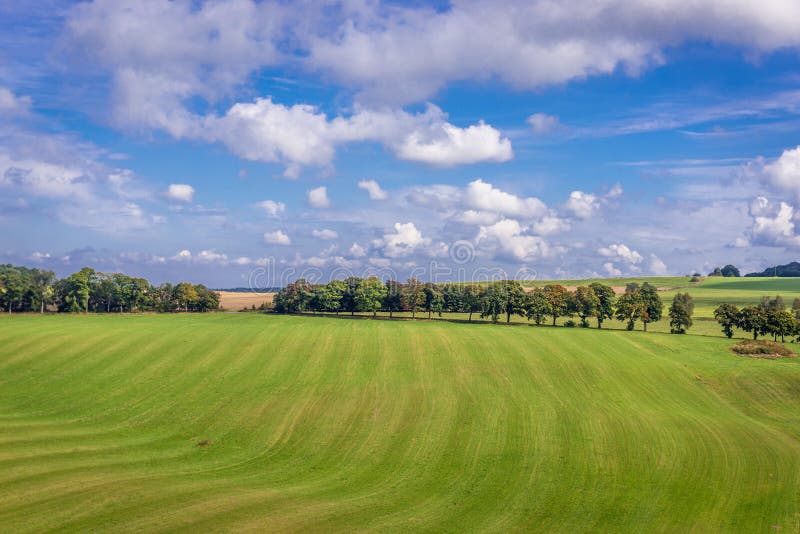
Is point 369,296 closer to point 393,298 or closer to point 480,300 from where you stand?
point 393,298

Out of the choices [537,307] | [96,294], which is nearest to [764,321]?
[537,307]

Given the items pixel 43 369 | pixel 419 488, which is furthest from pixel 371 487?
pixel 43 369

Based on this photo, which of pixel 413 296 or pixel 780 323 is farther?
pixel 413 296

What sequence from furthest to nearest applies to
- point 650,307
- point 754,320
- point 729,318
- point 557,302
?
1. point 557,302
2. point 650,307
3. point 729,318
4. point 754,320

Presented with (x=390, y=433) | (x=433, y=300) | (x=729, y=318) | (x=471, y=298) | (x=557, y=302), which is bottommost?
(x=390, y=433)

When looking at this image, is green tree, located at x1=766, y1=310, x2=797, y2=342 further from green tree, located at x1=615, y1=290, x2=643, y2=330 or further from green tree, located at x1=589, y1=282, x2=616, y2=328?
green tree, located at x1=589, y1=282, x2=616, y2=328

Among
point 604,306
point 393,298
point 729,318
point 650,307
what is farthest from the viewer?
point 393,298

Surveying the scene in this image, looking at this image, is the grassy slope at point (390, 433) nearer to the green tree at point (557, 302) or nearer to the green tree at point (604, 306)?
the green tree at point (604, 306)
